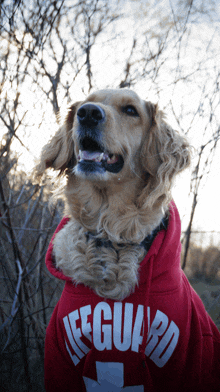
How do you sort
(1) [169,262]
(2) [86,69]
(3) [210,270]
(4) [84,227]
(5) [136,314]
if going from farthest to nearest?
(3) [210,270], (2) [86,69], (4) [84,227], (1) [169,262], (5) [136,314]

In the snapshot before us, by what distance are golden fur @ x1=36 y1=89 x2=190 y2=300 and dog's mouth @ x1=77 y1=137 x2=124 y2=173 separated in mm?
51

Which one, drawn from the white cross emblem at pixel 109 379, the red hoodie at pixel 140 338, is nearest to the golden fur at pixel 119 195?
the red hoodie at pixel 140 338

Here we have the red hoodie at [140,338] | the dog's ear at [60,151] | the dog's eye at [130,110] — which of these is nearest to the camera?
the red hoodie at [140,338]

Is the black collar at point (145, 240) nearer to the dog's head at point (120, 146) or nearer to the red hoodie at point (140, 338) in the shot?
the red hoodie at point (140, 338)

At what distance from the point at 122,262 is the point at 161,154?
3.45 ft

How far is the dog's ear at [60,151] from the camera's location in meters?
2.43

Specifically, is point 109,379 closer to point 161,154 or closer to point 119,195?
point 119,195

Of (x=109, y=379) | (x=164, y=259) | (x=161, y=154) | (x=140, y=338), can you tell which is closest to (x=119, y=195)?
(x=161, y=154)

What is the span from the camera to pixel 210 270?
4.63 metres

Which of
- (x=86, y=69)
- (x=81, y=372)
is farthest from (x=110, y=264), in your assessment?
(x=86, y=69)

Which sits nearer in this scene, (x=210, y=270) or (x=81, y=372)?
(x=81, y=372)

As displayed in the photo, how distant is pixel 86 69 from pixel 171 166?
168cm

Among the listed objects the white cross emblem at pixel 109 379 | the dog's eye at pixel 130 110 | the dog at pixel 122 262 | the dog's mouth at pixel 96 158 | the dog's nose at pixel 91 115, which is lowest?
the white cross emblem at pixel 109 379

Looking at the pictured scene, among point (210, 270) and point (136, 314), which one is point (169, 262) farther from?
point (210, 270)
